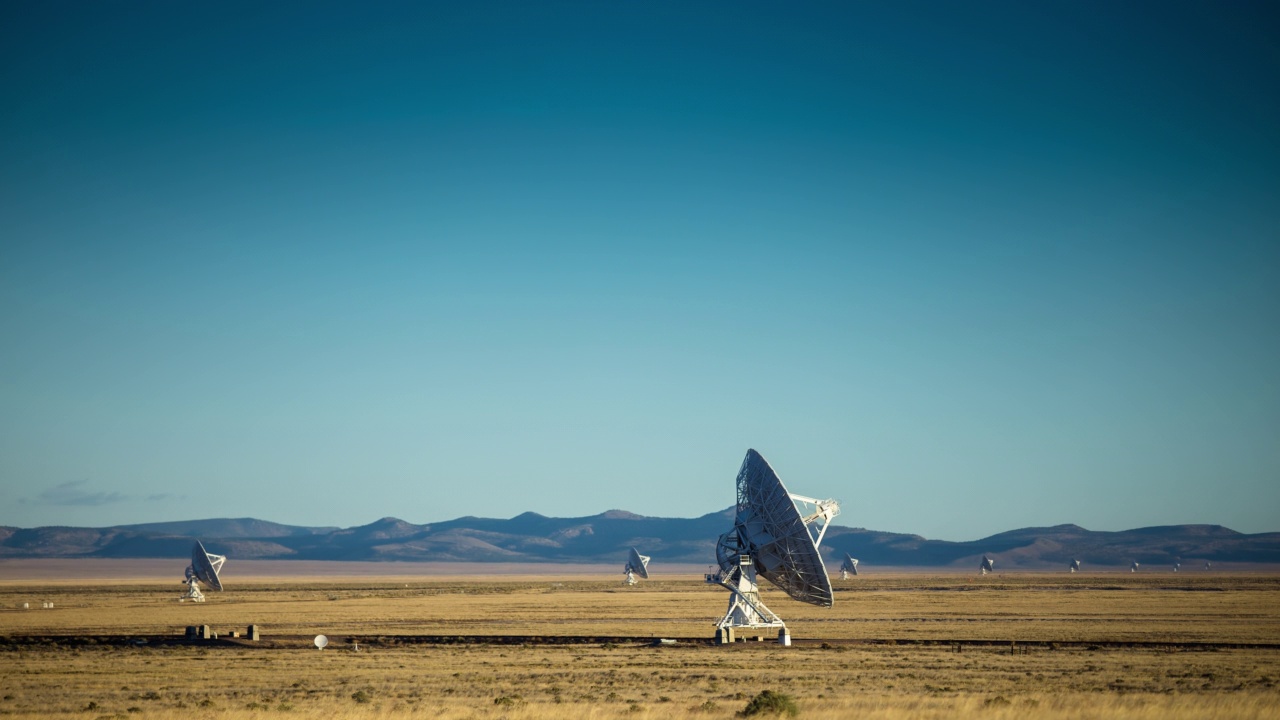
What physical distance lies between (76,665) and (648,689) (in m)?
27.3

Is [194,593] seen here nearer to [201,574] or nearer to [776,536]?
[201,574]

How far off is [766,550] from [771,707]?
2467cm

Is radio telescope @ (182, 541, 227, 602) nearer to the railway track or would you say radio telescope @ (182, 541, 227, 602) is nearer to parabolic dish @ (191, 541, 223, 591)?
parabolic dish @ (191, 541, 223, 591)

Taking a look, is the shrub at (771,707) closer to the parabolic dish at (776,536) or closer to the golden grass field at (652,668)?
the golden grass field at (652,668)

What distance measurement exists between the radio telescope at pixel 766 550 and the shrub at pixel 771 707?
65.6ft

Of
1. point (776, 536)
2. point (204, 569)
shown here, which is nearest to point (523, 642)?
point (776, 536)

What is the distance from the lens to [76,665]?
50.7m

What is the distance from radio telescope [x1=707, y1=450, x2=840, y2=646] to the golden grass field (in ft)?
9.17

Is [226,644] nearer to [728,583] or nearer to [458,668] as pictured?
[458,668]

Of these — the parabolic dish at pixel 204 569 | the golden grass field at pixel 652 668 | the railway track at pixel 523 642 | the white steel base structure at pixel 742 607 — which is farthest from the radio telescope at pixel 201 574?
the white steel base structure at pixel 742 607

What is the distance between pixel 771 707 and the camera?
105ft

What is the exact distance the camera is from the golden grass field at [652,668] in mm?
34781

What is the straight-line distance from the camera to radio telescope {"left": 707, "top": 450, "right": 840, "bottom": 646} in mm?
54562

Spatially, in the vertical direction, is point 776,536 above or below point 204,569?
above
